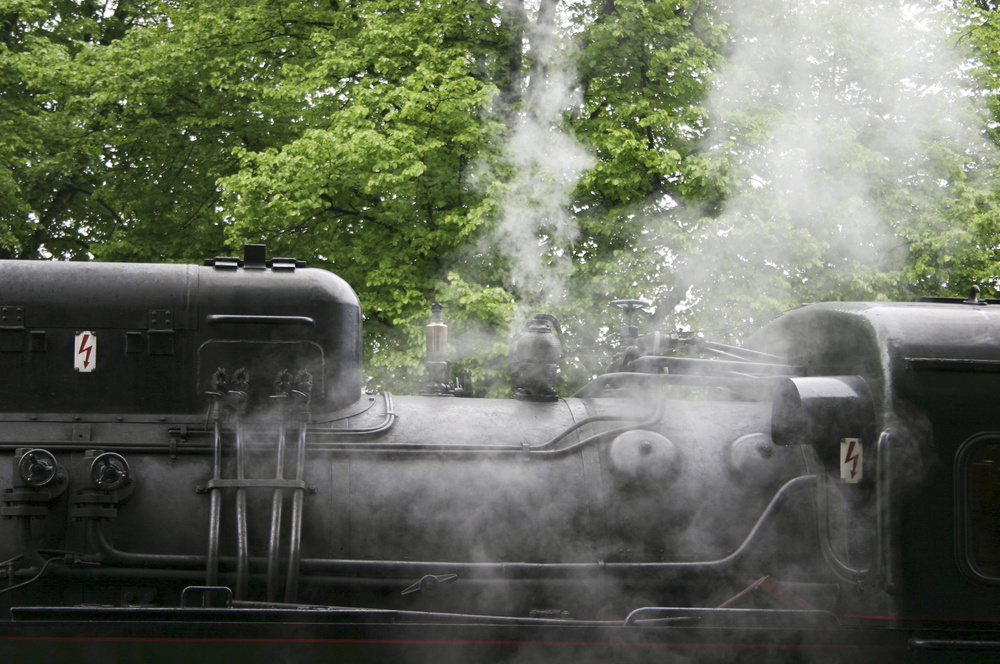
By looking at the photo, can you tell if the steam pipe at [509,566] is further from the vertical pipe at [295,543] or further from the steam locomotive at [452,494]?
the vertical pipe at [295,543]

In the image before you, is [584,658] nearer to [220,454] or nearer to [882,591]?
[882,591]

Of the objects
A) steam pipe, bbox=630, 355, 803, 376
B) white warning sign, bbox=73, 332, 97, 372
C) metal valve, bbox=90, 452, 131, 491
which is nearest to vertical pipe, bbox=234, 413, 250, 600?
metal valve, bbox=90, 452, 131, 491

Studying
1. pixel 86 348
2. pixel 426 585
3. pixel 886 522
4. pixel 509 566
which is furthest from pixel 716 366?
pixel 86 348

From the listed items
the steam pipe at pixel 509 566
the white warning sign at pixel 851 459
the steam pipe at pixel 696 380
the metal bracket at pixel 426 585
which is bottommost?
the metal bracket at pixel 426 585

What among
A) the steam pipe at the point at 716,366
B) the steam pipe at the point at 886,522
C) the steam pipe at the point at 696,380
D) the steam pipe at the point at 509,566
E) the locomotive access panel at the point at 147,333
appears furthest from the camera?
the steam pipe at the point at 716,366

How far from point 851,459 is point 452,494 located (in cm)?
191

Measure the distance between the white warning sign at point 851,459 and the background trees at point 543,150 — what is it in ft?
19.4

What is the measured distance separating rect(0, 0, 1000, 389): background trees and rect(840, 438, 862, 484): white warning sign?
5925mm

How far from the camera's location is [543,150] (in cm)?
1206

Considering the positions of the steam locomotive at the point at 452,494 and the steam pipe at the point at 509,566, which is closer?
the steam locomotive at the point at 452,494

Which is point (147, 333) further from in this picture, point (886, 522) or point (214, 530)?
point (886, 522)

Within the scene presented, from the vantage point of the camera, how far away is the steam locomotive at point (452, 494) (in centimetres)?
424

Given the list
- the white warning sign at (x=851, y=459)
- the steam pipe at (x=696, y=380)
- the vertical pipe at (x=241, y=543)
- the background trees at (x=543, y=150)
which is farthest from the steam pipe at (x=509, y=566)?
the background trees at (x=543, y=150)

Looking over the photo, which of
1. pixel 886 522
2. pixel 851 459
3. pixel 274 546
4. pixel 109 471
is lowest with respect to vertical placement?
pixel 274 546
